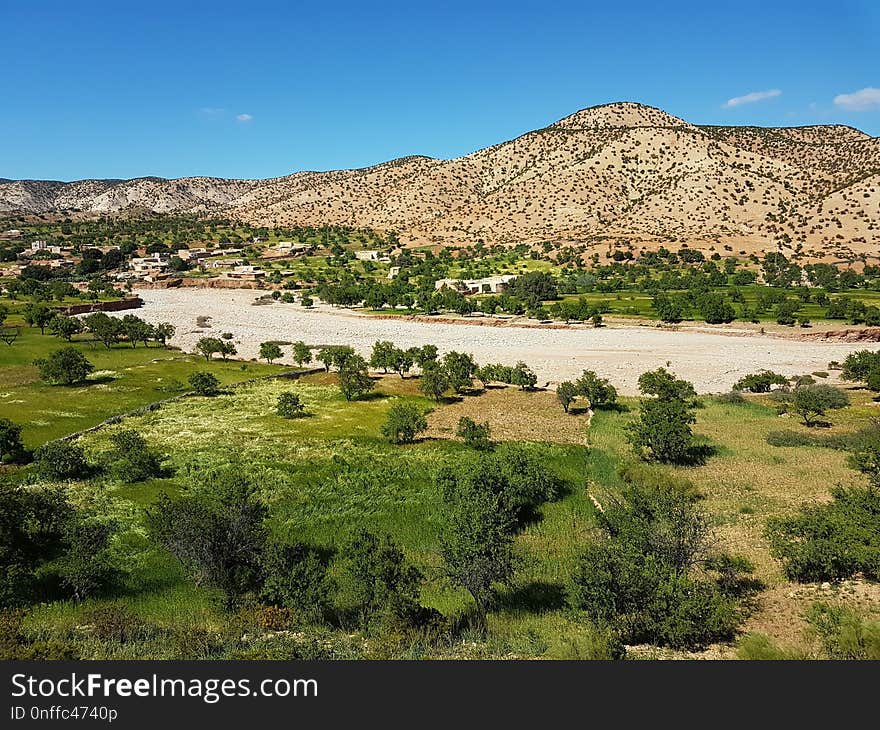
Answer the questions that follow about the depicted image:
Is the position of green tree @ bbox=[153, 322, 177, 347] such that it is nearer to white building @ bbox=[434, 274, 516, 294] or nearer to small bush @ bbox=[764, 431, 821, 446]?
white building @ bbox=[434, 274, 516, 294]

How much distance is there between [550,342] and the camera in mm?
79812

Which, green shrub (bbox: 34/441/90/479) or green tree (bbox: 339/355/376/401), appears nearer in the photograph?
green shrub (bbox: 34/441/90/479)

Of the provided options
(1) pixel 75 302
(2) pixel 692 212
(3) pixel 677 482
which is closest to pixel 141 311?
(1) pixel 75 302

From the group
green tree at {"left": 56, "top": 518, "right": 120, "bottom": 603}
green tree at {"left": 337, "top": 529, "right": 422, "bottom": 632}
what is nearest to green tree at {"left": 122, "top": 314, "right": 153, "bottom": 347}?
green tree at {"left": 56, "top": 518, "right": 120, "bottom": 603}

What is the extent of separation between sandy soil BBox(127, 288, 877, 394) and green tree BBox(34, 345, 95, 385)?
77.8ft

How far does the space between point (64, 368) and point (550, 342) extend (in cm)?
5677

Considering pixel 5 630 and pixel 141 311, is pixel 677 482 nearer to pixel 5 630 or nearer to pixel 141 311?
pixel 5 630

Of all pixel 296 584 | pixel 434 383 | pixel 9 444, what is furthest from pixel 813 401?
pixel 9 444

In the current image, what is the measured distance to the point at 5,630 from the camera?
45.4 feet

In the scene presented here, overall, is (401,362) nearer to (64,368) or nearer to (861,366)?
(64,368)

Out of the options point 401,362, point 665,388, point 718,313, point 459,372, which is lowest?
point 665,388

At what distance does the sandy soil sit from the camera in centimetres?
6312

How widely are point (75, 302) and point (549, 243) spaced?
11353 cm

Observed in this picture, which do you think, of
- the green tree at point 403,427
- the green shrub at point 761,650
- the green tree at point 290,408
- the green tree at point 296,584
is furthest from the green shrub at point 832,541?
the green tree at point 290,408
